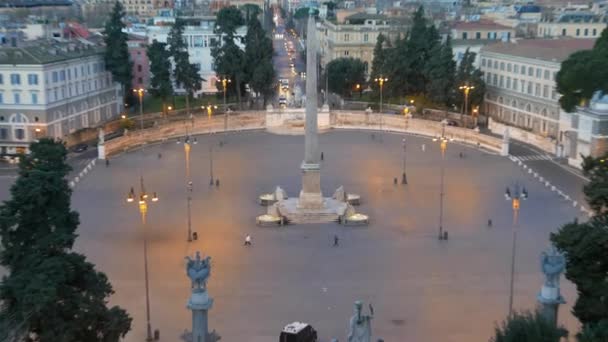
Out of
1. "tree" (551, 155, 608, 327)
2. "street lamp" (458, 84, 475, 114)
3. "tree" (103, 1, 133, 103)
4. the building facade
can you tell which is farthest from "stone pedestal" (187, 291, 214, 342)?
"tree" (103, 1, 133, 103)

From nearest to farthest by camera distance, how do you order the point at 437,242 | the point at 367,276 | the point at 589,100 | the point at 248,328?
the point at 248,328
the point at 367,276
the point at 437,242
the point at 589,100

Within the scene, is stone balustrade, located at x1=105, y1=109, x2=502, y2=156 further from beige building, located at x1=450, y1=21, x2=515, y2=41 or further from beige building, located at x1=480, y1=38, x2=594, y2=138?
beige building, located at x1=450, y1=21, x2=515, y2=41

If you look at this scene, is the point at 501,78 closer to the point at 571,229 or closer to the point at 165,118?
the point at 165,118

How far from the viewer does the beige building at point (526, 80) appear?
6397 centimetres

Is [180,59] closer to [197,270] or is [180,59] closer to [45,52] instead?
[45,52]

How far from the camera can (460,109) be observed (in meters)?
70.9

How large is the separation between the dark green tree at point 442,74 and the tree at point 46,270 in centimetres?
5186

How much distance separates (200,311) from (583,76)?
4195cm

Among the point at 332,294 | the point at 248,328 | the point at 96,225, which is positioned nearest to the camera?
the point at 248,328

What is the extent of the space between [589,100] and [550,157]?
16.8 feet

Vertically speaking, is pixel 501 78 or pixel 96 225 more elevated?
pixel 501 78

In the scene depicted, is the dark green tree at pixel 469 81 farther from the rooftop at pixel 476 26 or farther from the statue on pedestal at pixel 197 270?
the statue on pedestal at pixel 197 270

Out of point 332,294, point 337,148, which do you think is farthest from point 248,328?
point 337,148

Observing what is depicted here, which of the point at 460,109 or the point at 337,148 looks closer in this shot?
the point at 337,148
